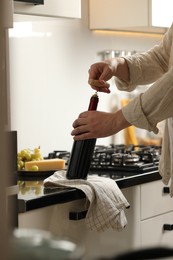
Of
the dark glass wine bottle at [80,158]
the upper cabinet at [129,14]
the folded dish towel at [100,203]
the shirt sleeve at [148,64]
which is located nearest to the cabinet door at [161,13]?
the upper cabinet at [129,14]

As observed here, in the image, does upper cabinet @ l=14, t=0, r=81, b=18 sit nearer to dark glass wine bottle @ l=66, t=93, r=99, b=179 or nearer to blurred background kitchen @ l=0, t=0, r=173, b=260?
blurred background kitchen @ l=0, t=0, r=173, b=260

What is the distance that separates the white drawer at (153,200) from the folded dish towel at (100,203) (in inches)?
14.6

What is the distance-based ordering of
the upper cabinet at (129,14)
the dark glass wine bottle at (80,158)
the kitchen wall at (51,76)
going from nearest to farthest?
the dark glass wine bottle at (80,158) < the kitchen wall at (51,76) < the upper cabinet at (129,14)

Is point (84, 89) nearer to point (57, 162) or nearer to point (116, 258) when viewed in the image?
point (57, 162)

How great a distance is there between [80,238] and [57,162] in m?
0.37

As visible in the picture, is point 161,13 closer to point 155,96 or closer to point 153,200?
point 153,200

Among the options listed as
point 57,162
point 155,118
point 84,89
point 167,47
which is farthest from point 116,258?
point 84,89

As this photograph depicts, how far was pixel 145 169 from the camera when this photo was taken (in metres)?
2.47

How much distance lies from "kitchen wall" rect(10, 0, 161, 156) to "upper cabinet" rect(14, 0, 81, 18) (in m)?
0.10

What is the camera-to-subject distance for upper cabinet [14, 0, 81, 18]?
233cm

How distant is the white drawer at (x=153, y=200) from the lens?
2441 mm

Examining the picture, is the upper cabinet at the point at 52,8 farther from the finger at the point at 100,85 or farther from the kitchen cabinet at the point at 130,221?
the kitchen cabinet at the point at 130,221

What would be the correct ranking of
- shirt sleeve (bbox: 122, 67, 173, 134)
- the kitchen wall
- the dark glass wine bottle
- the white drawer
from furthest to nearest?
the kitchen wall, the white drawer, the dark glass wine bottle, shirt sleeve (bbox: 122, 67, 173, 134)

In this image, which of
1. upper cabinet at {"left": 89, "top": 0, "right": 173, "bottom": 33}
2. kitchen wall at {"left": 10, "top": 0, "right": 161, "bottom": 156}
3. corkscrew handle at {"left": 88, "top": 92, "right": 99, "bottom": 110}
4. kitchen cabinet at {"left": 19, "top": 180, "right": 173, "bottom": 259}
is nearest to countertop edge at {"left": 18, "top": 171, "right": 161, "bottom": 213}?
kitchen cabinet at {"left": 19, "top": 180, "right": 173, "bottom": 259}
